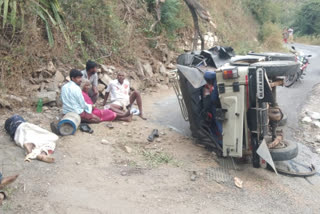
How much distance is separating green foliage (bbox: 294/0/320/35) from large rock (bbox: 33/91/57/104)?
38291mm

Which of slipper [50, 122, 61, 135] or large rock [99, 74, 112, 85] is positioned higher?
large rock [99, 74, 112, 85]

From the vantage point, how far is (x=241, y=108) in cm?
448

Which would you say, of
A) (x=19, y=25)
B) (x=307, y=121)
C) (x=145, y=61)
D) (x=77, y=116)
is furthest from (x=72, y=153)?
(x=145, y=61)

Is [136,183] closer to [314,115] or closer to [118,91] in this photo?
[118,91]

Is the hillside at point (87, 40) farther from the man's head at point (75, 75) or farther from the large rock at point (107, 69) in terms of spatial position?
the man's head at point (75, 75)

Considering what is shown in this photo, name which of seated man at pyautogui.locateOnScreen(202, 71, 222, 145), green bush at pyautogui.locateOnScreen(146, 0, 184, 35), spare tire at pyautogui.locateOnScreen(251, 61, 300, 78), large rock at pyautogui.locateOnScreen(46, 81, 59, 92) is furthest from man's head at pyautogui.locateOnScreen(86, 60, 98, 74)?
green bush at pyautogui.locateOnScreen(146, 0, 184, 35)

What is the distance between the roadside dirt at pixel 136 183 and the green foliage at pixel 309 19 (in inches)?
1529

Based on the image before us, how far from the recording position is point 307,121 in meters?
7.46

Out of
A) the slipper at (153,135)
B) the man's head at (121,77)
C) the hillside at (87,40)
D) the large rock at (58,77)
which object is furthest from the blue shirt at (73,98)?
the large rock at (58,77)

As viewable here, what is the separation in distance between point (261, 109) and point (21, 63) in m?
4.65

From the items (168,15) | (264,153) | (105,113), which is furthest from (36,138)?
(168,15)

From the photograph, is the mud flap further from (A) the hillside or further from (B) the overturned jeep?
(A) the hillside

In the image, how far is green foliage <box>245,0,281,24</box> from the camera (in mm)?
24453

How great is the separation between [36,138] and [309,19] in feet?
137
